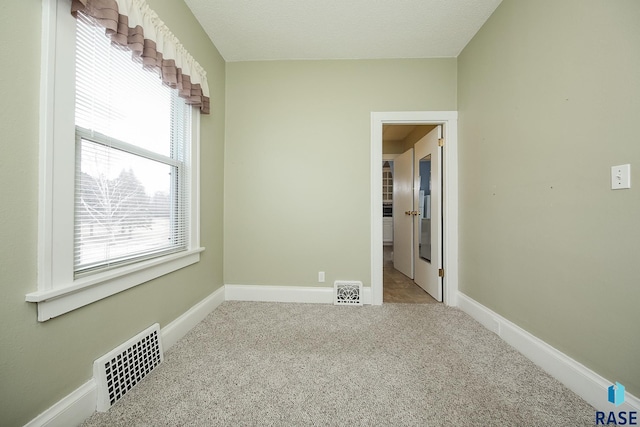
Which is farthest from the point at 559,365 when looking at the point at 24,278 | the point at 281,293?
the point at 24,278

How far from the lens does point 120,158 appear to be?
1.28 metres

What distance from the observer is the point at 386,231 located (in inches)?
274

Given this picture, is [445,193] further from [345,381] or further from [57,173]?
[57,173]

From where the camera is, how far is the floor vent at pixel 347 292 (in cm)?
235

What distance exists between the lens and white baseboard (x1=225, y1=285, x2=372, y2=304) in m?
2.40

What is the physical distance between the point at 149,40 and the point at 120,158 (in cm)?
74

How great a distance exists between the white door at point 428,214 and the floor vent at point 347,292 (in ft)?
3.02

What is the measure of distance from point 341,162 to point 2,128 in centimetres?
213

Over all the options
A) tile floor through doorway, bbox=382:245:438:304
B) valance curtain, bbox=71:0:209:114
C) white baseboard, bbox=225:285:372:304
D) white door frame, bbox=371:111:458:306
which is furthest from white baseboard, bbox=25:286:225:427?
tile floor through doorway, bbox=382:245:438:304

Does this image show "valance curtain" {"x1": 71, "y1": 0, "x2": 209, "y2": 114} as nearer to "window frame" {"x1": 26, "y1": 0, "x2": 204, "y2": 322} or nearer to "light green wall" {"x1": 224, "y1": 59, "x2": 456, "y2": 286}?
"window frame" {"x1": 26, "y1": 0, "x2": 204, "y2": 322}

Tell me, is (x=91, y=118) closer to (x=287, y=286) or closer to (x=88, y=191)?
(x=88, y=191)

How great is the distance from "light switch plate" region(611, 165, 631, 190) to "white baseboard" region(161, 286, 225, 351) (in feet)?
9.00

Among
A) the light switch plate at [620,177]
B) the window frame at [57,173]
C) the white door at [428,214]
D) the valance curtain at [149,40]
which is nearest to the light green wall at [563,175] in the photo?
the light switch plate at [620,177]

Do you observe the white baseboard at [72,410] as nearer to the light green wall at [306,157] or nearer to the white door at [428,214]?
the light green wall at [306,157]
